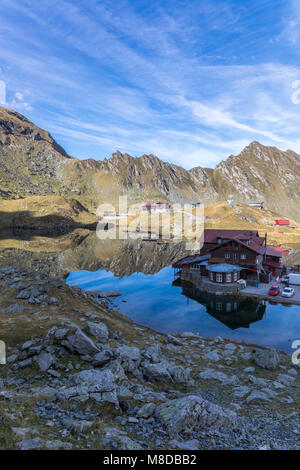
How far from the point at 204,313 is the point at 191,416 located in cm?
3763

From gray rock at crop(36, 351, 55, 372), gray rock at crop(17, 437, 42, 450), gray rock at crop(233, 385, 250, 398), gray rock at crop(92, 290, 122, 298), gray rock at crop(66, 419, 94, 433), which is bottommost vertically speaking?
→ gray rock at crop(92, 290, 122, 298)

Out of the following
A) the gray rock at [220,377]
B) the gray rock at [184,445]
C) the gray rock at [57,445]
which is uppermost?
the gray rock at [57,445]

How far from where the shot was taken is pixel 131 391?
17.5 m

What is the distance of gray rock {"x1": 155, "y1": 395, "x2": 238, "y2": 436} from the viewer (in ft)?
43.4

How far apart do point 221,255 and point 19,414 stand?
63358 mm

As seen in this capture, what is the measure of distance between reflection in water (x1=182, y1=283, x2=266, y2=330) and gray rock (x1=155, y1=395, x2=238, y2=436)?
3099 cm

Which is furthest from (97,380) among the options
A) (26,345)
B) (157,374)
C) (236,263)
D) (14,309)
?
(236,263)

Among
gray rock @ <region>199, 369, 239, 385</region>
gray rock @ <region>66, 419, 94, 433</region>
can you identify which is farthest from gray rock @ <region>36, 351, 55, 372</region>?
gray rock @ <region>199, 369, 239, 385</region>

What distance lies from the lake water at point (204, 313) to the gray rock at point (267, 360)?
31.8 ft

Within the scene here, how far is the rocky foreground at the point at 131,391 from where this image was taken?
39.4 feet

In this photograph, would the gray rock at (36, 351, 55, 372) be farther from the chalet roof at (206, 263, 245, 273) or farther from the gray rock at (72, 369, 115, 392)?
the chalet roof at (206, 263, 245, 273)

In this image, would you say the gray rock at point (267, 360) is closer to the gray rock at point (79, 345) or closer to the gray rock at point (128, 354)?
the gray rock at point (128, 354)

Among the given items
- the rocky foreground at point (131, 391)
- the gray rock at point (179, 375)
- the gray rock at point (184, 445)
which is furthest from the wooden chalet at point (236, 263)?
the gray rock at point (184, 445)
